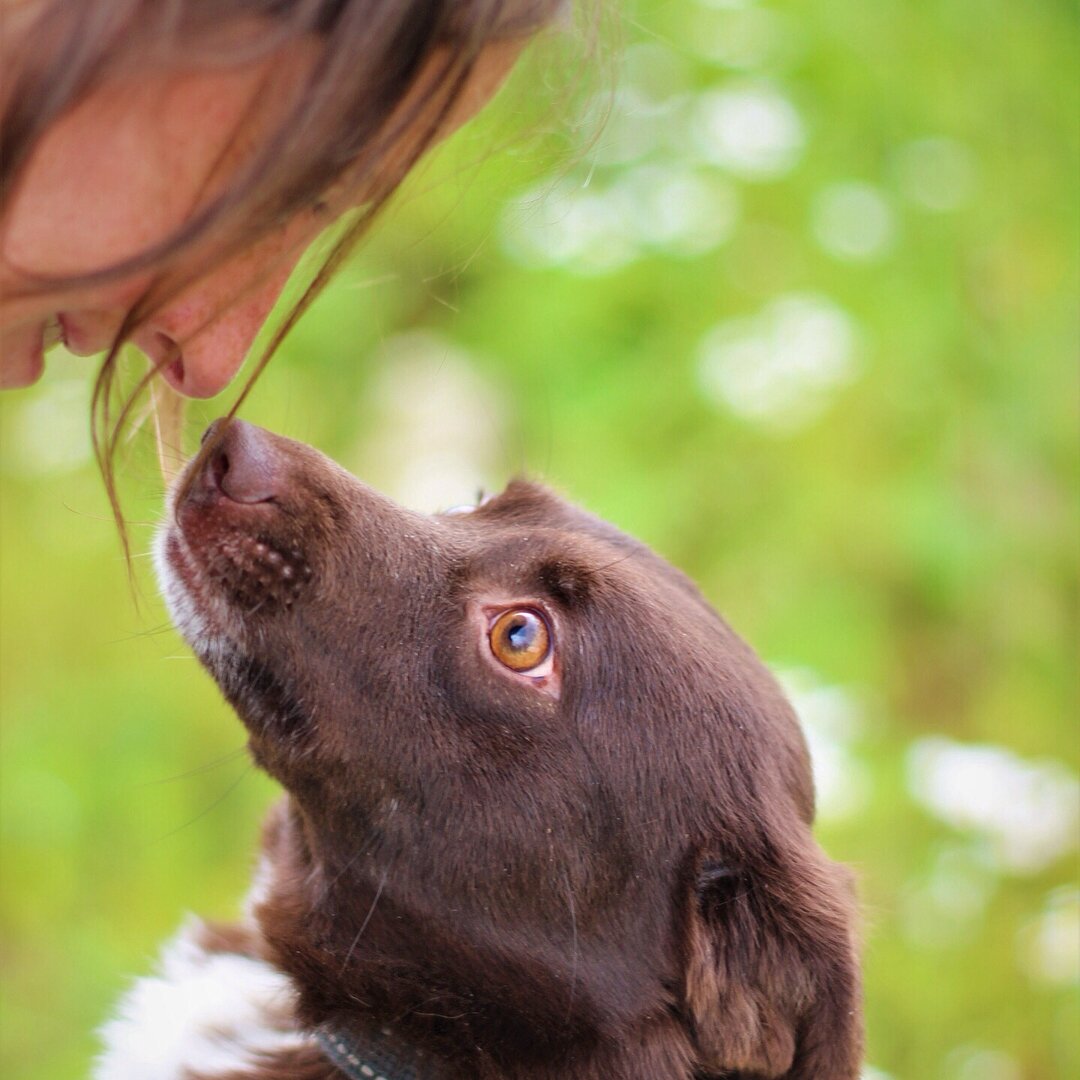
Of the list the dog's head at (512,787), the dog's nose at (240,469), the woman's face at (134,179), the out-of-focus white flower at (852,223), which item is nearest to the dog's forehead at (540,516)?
the dog's head at (512,787)

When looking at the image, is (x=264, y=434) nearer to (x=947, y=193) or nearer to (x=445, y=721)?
(x=445, y=721)

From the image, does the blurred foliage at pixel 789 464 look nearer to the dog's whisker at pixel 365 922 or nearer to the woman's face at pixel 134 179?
the dog's whisker at pixel 365 922

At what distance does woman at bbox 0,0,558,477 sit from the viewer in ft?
4.10

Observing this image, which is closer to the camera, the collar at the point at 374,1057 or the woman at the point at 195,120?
the woman at the point at 195,120

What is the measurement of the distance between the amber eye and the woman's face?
693 mm

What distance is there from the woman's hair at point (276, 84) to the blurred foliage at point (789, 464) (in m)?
1.97

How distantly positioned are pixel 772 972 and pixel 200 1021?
1.08 meters

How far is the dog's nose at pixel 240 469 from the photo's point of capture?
2.03m

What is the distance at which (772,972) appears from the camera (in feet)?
6.96

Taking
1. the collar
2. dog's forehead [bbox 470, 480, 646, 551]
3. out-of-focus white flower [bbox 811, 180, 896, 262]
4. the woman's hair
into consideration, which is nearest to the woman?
the woman's hair

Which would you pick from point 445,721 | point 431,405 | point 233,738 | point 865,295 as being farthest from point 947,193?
point 445,721

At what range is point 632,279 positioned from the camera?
13.9 ft

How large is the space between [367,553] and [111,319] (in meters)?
0.57

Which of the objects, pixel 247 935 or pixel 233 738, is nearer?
pixel 247 935
